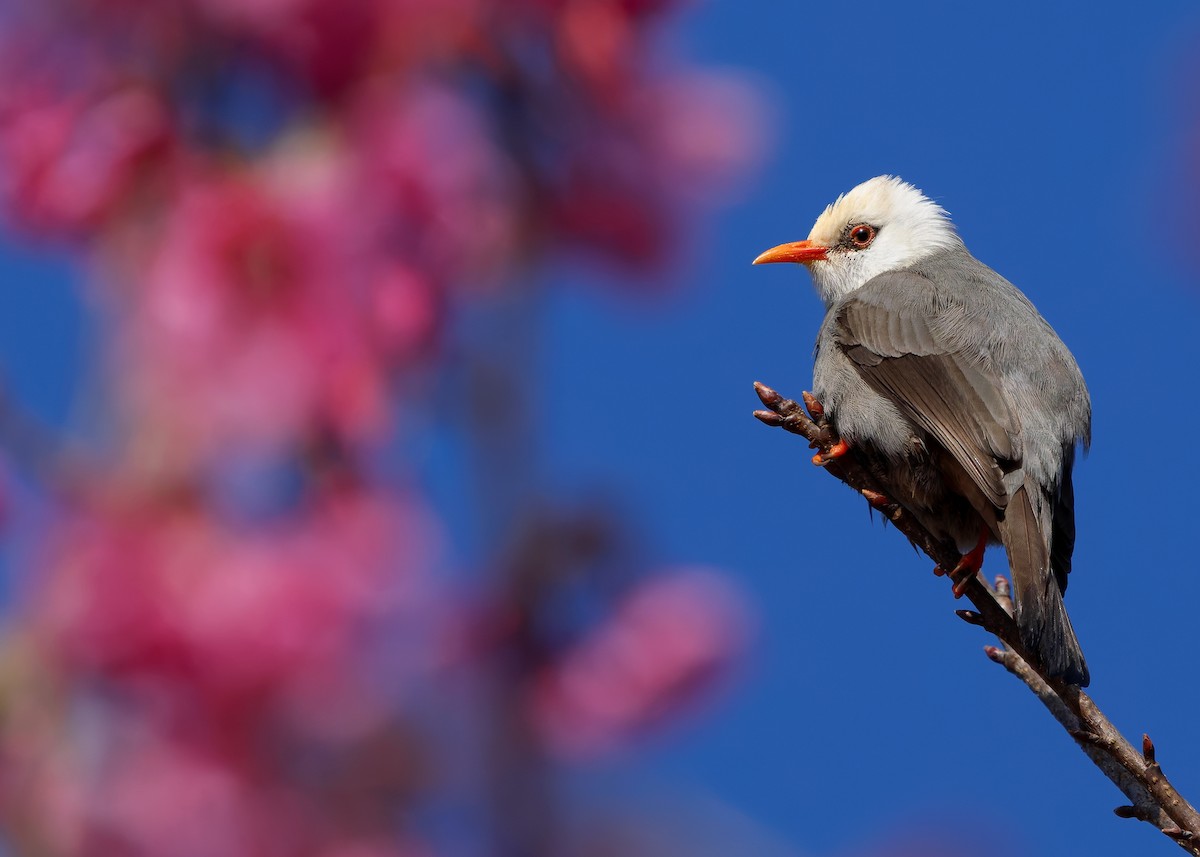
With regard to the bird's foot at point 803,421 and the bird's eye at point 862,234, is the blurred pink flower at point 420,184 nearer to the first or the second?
the bird's foot at point 803,421

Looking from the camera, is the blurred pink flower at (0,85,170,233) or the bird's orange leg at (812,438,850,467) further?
the bird's orange leg at (812,438,850,467)

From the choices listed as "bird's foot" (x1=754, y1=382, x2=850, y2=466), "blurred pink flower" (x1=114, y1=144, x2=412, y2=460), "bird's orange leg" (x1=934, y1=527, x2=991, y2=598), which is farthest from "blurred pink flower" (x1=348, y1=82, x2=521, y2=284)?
"bird's orange leg" (x1=934, y1=527, x2=991, y2=598)

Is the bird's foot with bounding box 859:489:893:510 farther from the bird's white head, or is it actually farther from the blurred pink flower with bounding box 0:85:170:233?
the blurred pink flower with bounding box 0:85:170:233

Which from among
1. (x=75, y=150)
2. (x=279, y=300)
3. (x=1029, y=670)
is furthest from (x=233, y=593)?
(x=1029, y=670)

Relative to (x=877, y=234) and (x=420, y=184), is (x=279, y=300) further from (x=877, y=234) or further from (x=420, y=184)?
(x=877, y=234)

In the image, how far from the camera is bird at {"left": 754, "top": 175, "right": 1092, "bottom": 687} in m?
4.15

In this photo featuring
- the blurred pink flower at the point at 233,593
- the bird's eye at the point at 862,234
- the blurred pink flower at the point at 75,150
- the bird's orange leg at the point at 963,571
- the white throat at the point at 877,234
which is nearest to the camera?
the blurred pink flower at the point at 233,593

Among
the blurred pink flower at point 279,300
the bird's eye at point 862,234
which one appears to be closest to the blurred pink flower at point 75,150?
the blurred pink flower at point 279,300

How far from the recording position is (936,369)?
4633 mm

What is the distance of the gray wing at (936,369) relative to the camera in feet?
14.2

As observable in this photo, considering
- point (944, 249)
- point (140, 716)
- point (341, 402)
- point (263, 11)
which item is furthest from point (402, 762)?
point (944, 249)

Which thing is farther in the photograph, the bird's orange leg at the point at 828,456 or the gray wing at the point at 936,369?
the gray wing at the point at 936,369

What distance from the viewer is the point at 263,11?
190 cm

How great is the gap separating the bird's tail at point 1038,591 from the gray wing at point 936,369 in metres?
0.09
